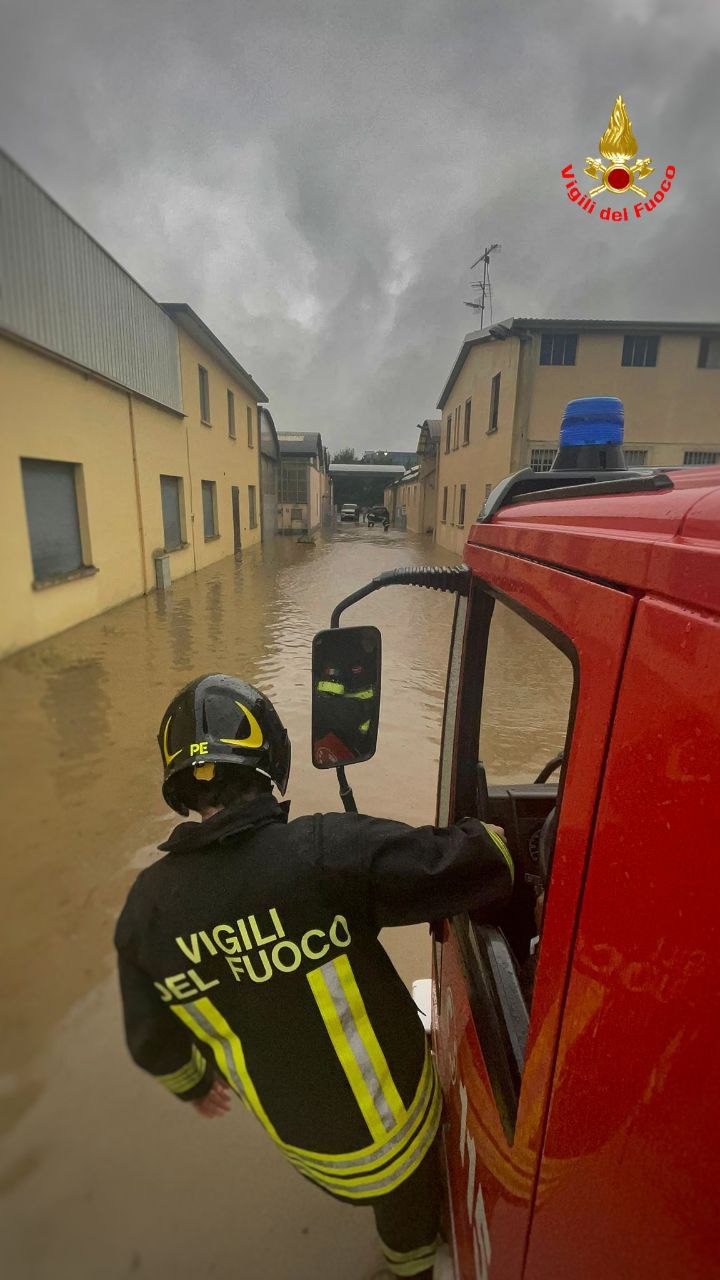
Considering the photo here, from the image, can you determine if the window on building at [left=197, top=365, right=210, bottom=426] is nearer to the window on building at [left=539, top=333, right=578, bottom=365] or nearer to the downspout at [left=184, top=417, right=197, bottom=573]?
the downspout at [left=184, top=417, right=197, bottom=573]

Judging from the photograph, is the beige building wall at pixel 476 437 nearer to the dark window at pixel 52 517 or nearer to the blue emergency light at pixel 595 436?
the dark window at pixel 52 517

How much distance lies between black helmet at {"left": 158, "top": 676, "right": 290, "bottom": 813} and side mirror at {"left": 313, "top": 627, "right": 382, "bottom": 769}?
0.47 feet

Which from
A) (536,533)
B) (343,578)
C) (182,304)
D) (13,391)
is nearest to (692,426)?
(343,578)

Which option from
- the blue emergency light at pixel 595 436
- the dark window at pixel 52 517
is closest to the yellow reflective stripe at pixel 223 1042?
the blue emergency light at pixel 595 436

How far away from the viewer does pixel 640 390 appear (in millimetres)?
14844

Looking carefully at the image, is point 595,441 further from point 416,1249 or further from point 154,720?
point 154,720

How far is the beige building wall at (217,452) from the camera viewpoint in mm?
15273

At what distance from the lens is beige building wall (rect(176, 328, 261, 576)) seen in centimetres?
1527

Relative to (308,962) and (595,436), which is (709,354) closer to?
(595,436)

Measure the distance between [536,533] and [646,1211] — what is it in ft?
3.09

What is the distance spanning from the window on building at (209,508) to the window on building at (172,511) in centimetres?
183

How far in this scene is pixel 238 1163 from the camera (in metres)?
2.27

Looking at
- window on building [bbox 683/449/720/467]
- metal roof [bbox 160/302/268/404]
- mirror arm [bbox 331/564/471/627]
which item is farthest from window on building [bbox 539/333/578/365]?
mirror arm [bbox 331/564/471/627]

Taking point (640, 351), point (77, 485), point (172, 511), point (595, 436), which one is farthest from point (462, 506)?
point (595, 436)
